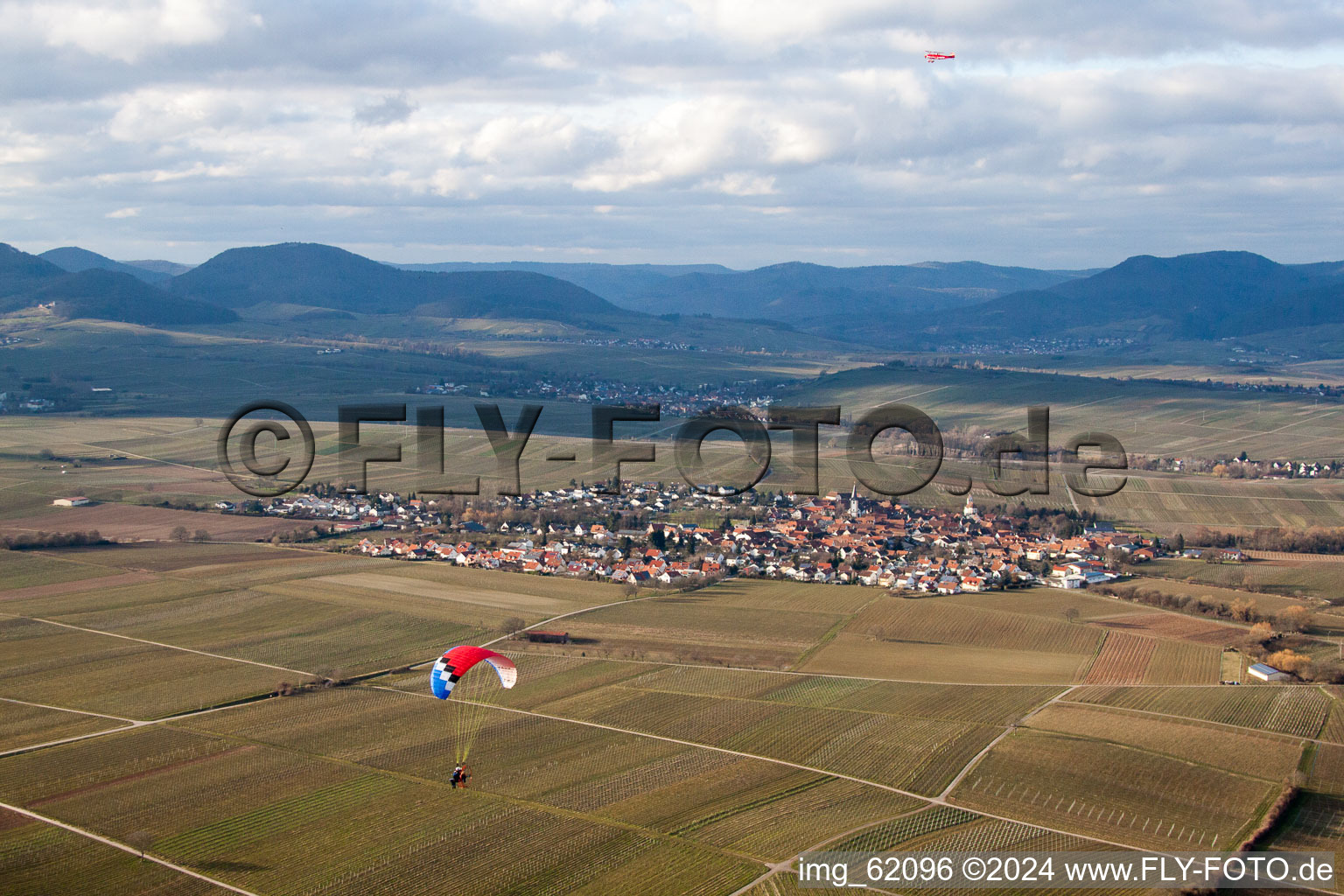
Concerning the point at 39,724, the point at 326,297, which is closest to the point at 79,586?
the point at 39,724

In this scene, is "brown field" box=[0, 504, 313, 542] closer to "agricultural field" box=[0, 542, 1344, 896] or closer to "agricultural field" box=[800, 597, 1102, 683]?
"agricultural field" box=[0, 542, 1344, 896]

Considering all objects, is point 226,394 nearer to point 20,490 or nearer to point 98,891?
point 20,490

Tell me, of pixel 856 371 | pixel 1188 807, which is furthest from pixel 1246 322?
pixel 1188 807

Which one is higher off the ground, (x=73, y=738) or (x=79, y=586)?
(x=79, y=586)

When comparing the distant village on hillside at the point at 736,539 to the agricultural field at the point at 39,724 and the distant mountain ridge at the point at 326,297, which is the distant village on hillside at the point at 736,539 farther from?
the distant mountain ridge at the point at 326,297

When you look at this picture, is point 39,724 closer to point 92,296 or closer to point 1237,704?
point 1237,704

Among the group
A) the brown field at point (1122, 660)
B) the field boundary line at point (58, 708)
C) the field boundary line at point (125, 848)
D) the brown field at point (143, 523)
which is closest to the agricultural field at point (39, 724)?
the field boundary line at point (58, 708)
